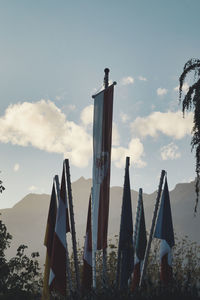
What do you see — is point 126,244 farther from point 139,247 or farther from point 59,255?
point 59,255

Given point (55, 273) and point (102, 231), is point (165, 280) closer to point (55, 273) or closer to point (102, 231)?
point (102, 231)

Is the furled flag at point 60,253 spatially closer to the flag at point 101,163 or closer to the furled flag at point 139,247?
the flag at point 101,163

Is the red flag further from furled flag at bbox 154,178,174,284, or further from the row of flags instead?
furled flag at bbox 154,178,174,284

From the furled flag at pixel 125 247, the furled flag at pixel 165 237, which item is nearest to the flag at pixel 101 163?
the furled flag at pixel 125 247

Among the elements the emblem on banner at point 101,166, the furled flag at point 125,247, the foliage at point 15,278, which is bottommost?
the foliage at point 15,278

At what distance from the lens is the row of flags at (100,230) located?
906cm

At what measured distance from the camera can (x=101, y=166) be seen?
9500mm

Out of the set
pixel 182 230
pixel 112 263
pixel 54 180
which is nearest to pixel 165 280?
pixel 54 180

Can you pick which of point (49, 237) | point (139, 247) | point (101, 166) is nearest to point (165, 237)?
point (139, 247)

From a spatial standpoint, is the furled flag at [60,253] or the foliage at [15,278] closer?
the furled flag at [60,253]

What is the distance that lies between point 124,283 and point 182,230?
627 feet

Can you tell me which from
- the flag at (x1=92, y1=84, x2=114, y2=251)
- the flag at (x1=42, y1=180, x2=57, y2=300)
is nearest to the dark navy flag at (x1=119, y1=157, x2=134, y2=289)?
the flag at (x1=92, y1=84, x2=114, y2=251)

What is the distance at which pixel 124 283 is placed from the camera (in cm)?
895

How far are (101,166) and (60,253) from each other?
2.19 m
